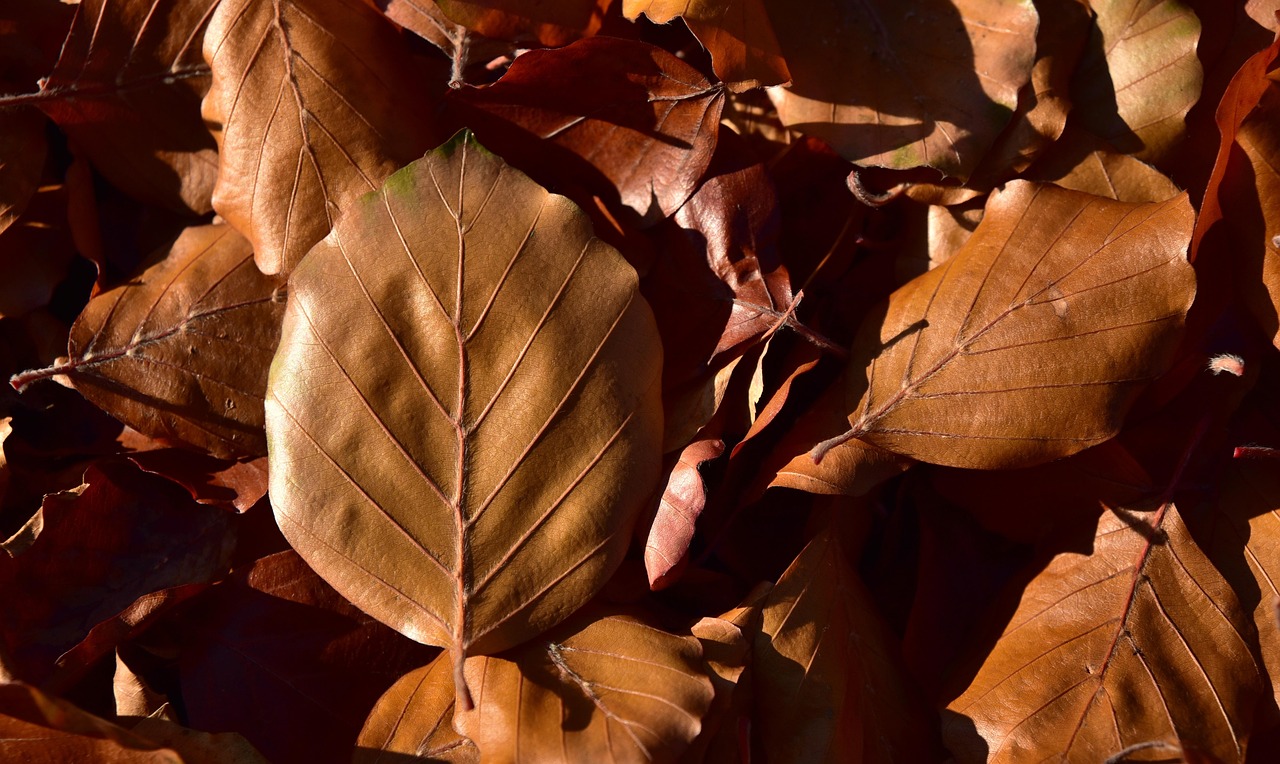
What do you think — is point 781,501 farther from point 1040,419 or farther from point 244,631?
point 244,631

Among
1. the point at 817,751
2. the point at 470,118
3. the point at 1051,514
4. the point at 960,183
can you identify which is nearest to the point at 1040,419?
the point at 1051,514

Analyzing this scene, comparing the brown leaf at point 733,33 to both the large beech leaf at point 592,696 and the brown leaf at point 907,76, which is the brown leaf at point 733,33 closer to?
the brown leaf at point 907,76

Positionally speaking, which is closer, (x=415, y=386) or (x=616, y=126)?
(x=415, y=386)

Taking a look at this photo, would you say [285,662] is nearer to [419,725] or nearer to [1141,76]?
[419,725]

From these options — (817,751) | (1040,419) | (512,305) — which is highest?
(512,305)

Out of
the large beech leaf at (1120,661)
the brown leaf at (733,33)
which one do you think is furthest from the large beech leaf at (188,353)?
the large beech leaf at (1120,661)

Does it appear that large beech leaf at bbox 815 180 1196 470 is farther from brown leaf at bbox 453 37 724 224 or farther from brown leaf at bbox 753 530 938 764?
brown leaf at bbox 453 37 724 224

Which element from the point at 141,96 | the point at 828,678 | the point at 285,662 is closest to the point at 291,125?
the point at 141,96
